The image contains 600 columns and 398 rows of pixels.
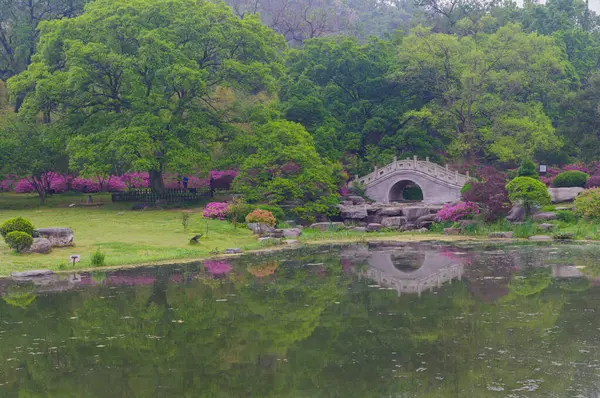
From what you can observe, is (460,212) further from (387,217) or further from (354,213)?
(354,213)

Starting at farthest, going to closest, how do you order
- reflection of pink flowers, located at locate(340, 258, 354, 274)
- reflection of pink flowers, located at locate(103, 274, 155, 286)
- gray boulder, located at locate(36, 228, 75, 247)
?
gray boulder, located at locate(36, 228, 75, 247) → reflection of pink flowers, located at locate(340, 258, 354, 274) → reflection of pink flowers, located at locate(103, 274, 155, 286)

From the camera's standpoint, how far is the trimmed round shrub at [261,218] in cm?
2945

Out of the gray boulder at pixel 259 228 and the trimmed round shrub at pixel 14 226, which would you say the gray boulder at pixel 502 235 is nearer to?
the gray boulder at pixel 259 228

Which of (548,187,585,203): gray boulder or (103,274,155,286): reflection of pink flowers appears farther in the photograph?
(548,187,585,203): gray boulder

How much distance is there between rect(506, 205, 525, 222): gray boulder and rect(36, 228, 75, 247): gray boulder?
63.2 ft

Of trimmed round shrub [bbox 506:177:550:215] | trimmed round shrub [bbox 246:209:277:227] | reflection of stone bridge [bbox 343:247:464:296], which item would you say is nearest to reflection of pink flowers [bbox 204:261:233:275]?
reflection of stone bridge [bbox 343:247:464:296]

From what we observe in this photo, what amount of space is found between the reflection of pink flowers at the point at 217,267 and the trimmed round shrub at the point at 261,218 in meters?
7.25

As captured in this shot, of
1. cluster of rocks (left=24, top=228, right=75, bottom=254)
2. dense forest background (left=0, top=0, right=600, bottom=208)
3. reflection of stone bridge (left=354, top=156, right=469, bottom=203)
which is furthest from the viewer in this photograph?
reflection of stone bridge (left=354, top=156, right=469, bottom=203)

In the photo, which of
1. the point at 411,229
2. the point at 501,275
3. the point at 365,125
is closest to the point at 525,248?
the point at 501,275

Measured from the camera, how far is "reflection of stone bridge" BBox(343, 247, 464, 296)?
17598 millimetres

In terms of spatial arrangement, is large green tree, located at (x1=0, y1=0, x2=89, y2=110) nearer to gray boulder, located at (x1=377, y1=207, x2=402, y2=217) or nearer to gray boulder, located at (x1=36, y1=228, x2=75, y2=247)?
gray boulder, located at (x1=36, y1=228, x2=75, y2=247)

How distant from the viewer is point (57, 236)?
23.2 m

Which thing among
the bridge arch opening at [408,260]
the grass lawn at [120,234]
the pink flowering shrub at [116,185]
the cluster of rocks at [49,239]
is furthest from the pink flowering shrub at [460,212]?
the pink flowering shrub at [116,185]

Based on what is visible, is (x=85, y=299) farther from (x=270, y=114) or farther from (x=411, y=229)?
(x=270, y=114)
